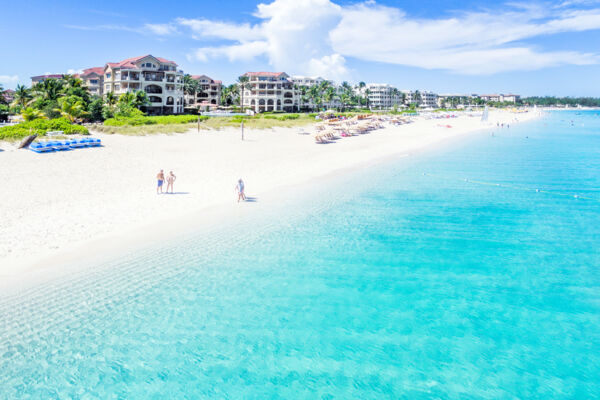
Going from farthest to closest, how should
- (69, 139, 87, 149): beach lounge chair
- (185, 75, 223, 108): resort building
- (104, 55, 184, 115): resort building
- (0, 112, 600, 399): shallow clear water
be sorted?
(185, 75, 223, 108): resort building < (104, 55, 184, 115): resort building < (69, 139, 87, 149): beach lounge chair < (0, 112, 600, 399): shallow clear water

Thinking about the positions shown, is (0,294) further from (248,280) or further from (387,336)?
(387,336)

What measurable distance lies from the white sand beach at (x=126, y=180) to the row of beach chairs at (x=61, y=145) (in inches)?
38.7

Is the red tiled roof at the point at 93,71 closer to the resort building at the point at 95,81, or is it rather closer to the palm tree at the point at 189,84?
the resort building at the point at 95,81

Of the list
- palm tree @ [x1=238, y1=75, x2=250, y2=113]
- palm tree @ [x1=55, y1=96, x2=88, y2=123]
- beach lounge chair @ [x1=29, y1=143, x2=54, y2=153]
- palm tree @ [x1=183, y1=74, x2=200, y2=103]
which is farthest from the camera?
palm tree @ [x1=238, y1=75, x2=250, y2=113]

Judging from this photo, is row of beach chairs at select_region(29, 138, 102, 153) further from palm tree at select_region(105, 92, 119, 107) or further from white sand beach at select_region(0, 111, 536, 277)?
palm tree at select_region(105, 92, 119, 107)

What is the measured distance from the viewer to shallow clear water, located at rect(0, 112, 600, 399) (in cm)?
885

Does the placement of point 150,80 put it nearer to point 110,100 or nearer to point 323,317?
point 110,100

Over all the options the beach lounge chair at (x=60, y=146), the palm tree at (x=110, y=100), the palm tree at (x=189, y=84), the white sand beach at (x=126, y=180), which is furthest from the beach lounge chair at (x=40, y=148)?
the palm tree at (x=189, y=84)

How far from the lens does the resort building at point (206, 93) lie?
116 meters

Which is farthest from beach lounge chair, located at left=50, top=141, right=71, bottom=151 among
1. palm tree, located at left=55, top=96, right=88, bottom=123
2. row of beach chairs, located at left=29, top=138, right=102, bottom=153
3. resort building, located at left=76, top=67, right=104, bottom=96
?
resort building, located at left=76, top=67, right=104, bottom=96

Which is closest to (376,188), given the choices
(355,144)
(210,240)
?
(210,240)

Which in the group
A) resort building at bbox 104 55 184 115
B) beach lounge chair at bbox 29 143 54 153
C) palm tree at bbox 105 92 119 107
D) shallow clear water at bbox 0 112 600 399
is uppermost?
resort building at bbox 104 55 184 115

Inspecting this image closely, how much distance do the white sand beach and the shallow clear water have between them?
3202 millimetres

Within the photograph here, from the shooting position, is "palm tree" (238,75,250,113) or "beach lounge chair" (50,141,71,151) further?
"palm tree" (238,75,250,113)
